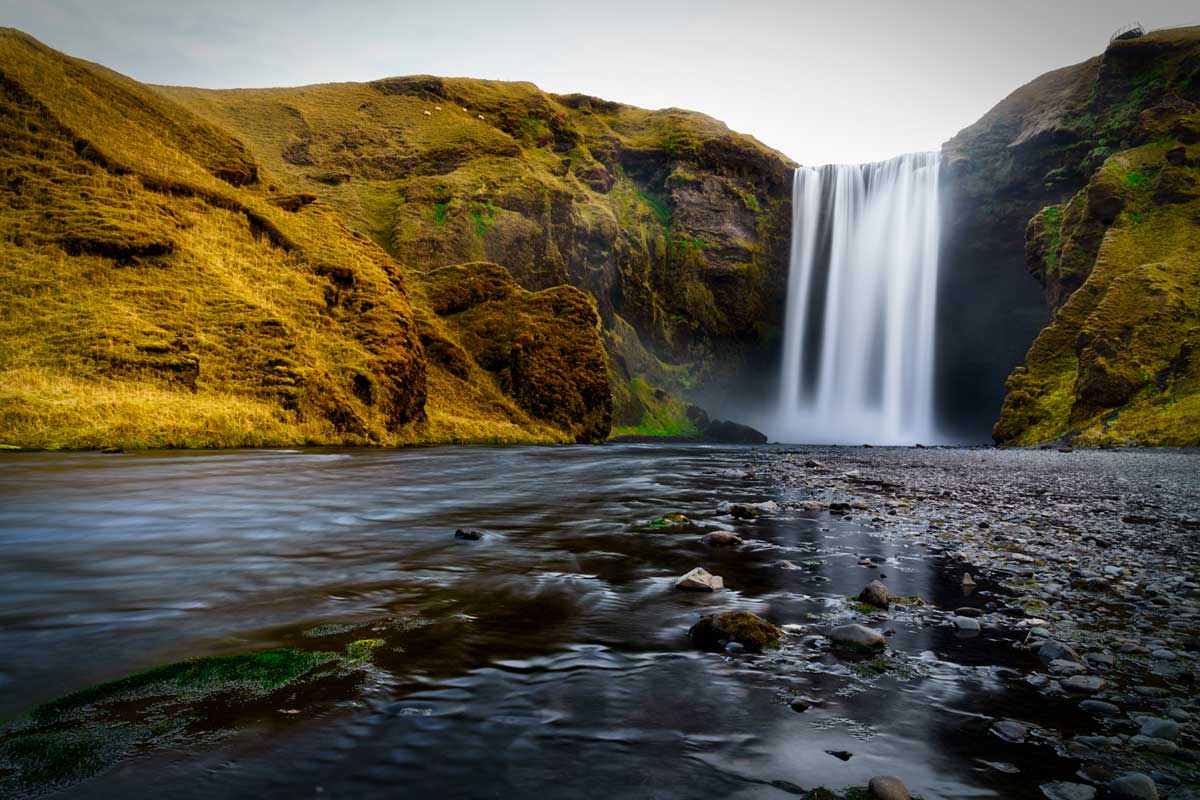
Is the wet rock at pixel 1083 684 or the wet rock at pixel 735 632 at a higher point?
the wet rock at pixel 1083 684

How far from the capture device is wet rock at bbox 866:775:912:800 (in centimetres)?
225

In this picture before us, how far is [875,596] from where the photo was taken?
16.4 ft

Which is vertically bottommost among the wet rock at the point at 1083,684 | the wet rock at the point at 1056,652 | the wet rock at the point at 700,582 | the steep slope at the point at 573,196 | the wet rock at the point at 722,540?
the wet rock at the point at 722,540

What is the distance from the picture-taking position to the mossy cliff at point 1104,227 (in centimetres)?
4297

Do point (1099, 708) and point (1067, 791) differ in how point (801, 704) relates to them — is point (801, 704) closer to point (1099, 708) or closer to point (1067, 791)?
point (1067, 791)

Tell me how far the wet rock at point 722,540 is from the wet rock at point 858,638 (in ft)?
10.8

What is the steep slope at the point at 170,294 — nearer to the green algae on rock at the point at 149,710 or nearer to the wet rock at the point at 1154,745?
the green algae on rock at the point at 149,710

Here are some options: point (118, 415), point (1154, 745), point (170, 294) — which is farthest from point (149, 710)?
point (170, 294)

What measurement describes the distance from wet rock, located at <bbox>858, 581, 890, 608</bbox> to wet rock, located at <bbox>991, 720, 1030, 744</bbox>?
2.09 meters

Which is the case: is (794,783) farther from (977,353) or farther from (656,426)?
(977,353)

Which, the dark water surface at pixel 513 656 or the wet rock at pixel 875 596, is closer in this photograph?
the dark water surface at pixel 513 656

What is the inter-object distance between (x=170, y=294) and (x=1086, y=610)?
1114 inches

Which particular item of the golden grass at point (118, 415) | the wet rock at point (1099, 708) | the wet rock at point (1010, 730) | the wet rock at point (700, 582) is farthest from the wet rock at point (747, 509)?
the golden grass at point (118, 415)

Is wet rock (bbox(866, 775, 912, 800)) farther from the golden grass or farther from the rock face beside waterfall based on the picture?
the rock face beside waterfall
